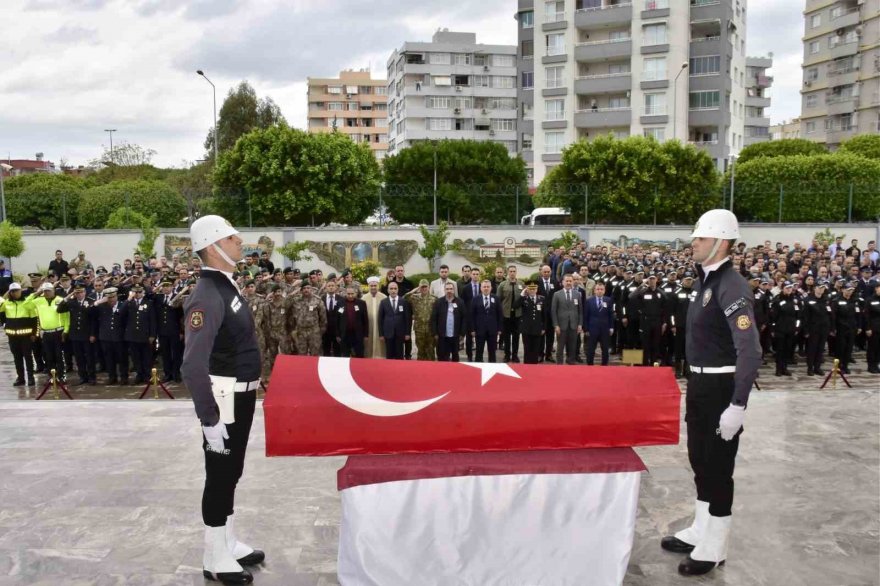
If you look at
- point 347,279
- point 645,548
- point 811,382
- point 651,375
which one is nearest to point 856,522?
point 645,548

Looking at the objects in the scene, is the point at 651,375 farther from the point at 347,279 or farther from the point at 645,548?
the point at 347,279

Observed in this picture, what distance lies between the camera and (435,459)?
3865mm

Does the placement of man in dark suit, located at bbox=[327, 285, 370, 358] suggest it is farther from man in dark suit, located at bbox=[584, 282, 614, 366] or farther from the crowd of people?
man in dark suit, located at bbox=[584, 282, 614, 366]

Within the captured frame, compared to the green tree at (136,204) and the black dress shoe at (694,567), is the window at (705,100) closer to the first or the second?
the green tree at (136,204)

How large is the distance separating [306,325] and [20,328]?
16.1 feet

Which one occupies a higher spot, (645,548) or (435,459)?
(435,459)

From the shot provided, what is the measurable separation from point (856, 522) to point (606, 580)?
2.49 m

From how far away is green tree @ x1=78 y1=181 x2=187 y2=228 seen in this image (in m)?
32.2

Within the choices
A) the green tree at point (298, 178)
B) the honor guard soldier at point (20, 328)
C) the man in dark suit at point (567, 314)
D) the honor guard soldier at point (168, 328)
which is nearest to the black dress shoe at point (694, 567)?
the man in dark suit at point (567, 314)

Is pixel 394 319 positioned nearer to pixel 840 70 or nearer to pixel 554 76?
pixel 554 76

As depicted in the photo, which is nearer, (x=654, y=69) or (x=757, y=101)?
(x=654, y=69)

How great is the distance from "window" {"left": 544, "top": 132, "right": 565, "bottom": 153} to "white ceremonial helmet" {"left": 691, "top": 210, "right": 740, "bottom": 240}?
171ft

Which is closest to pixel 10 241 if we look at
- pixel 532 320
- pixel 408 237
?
pixel 408 237

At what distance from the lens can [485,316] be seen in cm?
1240
